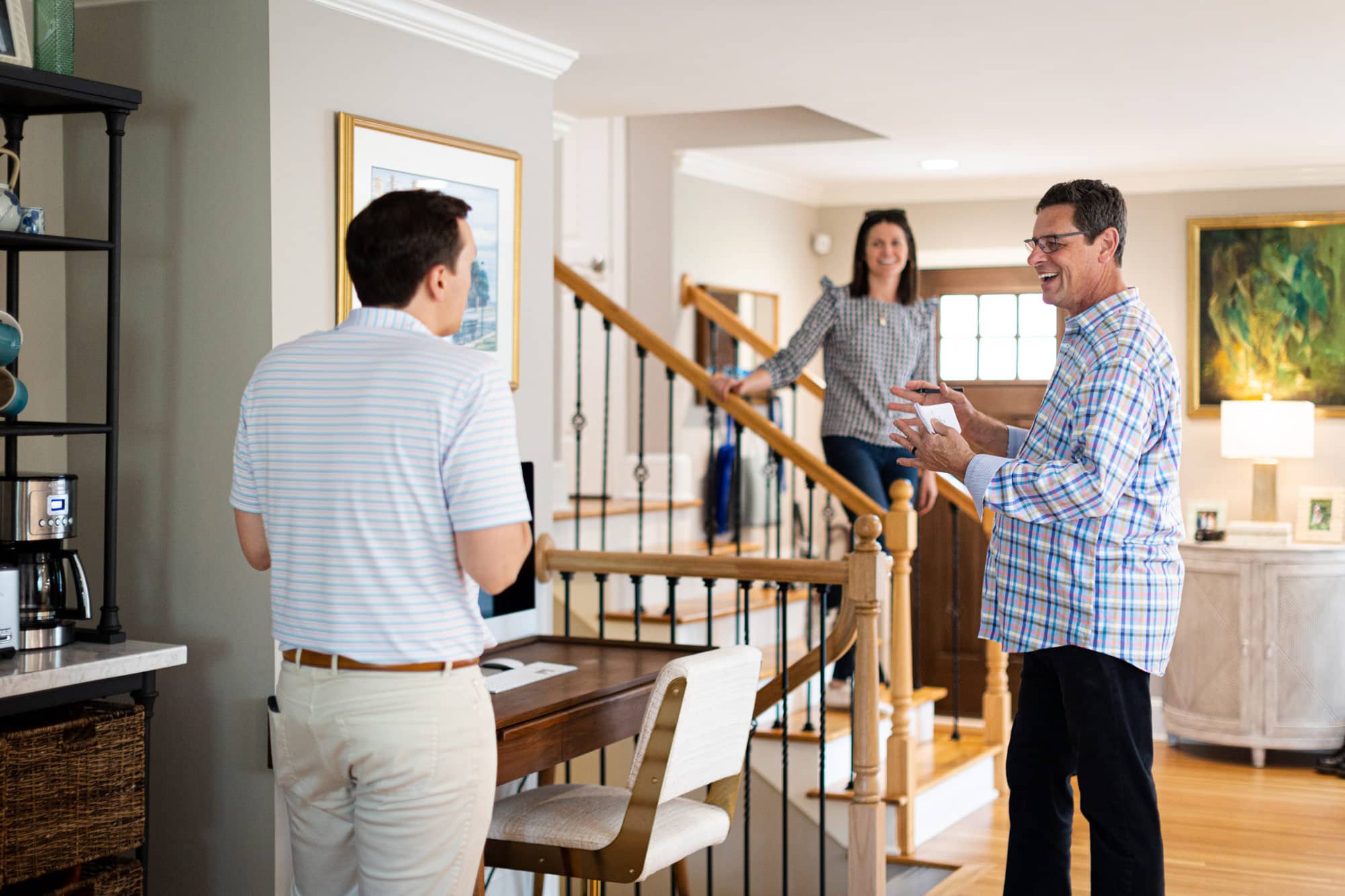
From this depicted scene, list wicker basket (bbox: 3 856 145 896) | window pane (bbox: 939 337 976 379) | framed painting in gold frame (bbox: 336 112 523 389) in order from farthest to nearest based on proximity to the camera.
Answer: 1. window pane (bbox: 939 337 976 379)
2. framed painting in gold frame (bbox: 336 112 523 389)
3. wicker basket (bbox: 3 856 145 896)

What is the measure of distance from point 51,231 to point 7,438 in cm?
58

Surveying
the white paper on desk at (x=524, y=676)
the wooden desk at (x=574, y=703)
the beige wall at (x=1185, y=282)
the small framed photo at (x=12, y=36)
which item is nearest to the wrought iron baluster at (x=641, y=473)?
the wooden desk at (x=574, y=703)

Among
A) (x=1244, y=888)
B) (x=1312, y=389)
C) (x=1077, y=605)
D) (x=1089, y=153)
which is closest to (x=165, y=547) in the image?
(x=1077, y=605)

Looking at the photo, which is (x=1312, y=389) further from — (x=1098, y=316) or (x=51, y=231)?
(x=51, y=231)

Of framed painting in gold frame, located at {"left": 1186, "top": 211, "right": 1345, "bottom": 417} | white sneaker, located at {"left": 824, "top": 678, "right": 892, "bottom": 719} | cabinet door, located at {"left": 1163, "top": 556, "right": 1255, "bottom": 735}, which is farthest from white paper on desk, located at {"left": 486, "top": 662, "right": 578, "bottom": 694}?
framed painting in gold frame, located at {"left": 1186, "top": 211, "right": 1345, "bottom": 417}

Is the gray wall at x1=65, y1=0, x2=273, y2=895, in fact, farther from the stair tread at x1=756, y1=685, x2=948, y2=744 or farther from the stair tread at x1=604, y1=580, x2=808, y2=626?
the stair tread at x1=756, y1=685, x2=948, y2=744

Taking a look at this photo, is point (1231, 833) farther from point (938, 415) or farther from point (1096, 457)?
point (1096, 457)

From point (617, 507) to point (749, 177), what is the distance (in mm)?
1881

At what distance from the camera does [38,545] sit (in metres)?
2.73

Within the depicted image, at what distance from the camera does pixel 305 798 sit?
1963mm

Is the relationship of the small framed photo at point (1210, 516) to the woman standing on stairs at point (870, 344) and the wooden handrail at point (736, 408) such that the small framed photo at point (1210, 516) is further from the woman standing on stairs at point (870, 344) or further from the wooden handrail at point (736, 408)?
the wooden handrail at point (736, 408)

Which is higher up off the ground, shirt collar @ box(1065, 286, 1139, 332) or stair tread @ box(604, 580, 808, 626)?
shirt collar @ box(1065, 286, 1139, 332)

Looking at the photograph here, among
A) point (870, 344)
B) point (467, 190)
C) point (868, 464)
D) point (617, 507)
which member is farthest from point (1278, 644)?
point (467, 190)

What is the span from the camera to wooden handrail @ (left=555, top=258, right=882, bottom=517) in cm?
404
